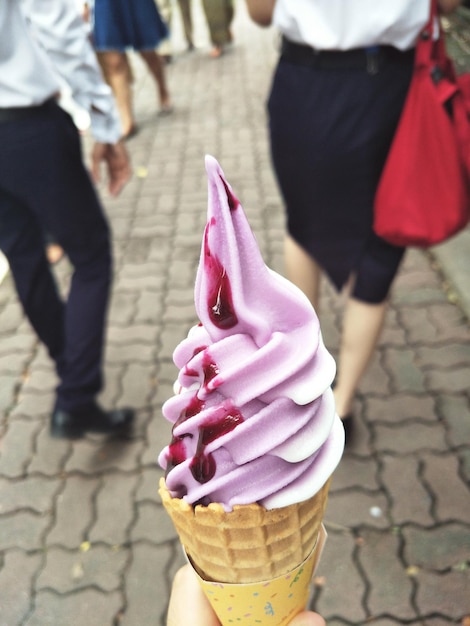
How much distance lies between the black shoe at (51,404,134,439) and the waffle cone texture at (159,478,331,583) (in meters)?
1.63

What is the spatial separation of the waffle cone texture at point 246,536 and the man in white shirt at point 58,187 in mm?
1509

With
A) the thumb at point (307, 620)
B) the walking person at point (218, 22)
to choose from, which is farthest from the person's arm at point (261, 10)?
the walking person at point (218, 22)

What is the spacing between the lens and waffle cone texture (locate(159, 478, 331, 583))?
116 centimetres

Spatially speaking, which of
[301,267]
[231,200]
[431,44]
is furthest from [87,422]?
[431,44]

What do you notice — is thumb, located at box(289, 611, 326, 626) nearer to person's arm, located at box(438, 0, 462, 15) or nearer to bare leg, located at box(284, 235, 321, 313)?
bare leg, located at box(284, 235, 321, 313)

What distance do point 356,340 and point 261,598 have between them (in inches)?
52.3

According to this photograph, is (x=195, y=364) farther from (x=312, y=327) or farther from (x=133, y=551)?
(x=133, y=551)

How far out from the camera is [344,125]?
1.95m

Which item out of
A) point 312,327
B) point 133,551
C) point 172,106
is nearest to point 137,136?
point 172,106

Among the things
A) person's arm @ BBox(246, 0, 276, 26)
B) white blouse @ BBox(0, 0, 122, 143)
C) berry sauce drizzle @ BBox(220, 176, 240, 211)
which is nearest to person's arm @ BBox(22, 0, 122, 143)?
white blouse @ BBox(0, 0, 122, 143)

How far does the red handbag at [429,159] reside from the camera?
186 cm

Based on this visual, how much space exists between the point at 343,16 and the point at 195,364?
1.30 metres

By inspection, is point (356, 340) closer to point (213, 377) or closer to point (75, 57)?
Answer: point (213, 377)

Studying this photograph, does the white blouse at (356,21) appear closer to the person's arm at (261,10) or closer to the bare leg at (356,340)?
the person's arm at (261,10)
